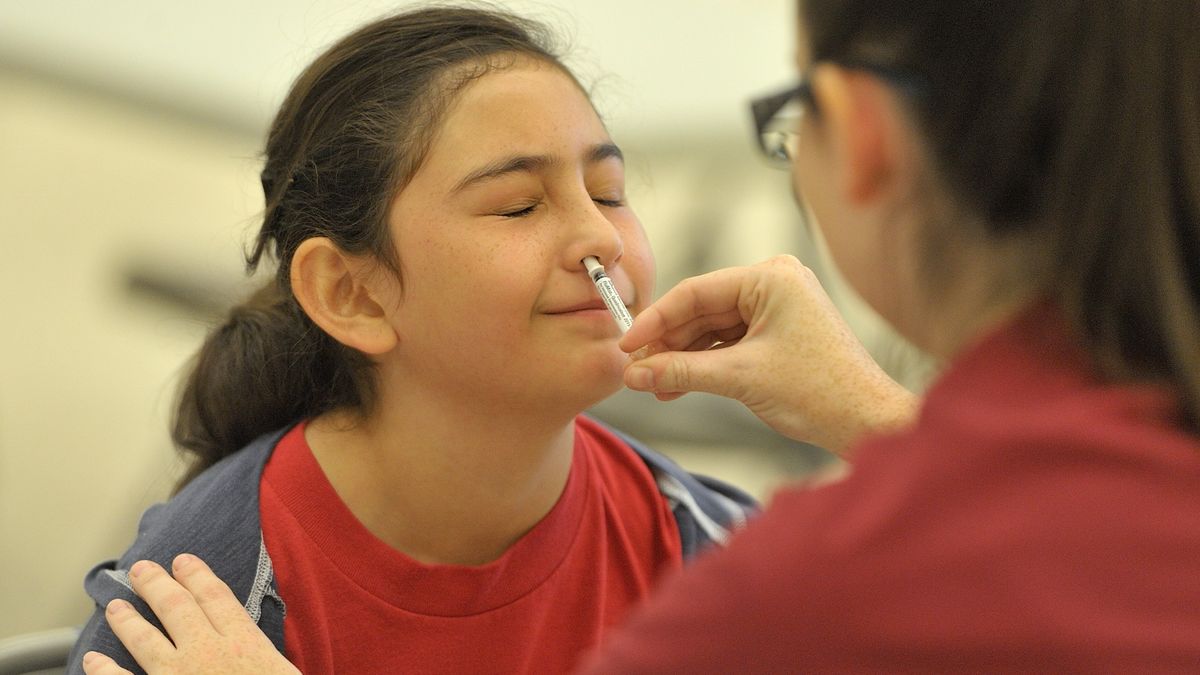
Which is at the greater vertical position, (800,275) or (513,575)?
(800,275)

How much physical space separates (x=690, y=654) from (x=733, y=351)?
48cm

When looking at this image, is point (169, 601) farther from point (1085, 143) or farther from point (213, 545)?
point (1085, 143)

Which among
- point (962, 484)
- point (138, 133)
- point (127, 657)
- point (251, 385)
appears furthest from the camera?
point (138, 133)

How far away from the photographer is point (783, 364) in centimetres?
114

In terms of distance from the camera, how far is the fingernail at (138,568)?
3.70 feet

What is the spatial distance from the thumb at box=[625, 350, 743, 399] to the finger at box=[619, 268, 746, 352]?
0.02 meters

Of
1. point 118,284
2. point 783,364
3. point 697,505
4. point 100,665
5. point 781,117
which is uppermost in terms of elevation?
point 781,117

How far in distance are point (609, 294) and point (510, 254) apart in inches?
3.8

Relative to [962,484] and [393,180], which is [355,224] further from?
[962,484]

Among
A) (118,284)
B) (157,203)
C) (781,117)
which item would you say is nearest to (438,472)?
(781,117)

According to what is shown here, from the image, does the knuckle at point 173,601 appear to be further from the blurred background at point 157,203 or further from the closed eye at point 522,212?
the blurred background at point 157,203

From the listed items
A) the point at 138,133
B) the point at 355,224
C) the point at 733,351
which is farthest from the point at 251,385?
the point at 138,133

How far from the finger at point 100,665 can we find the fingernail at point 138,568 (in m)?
0.07

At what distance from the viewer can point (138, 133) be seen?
146 inches
